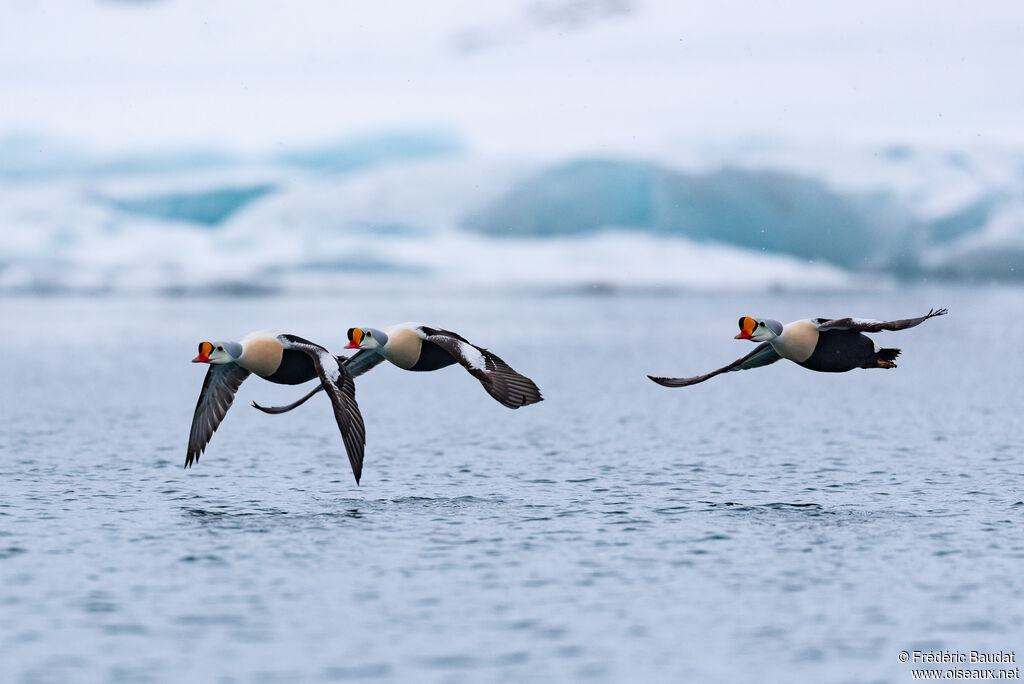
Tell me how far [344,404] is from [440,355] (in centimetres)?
205

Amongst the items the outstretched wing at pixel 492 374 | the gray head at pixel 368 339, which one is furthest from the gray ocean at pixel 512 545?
the gray head at pixel 368 339

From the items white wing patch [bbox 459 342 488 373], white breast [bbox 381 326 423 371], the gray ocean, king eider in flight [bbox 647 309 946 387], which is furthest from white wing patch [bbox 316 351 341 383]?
king eider in flight [bbox 647 309 946 387]

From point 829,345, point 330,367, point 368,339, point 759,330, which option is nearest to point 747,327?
point 759,330

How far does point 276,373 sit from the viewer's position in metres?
26.2

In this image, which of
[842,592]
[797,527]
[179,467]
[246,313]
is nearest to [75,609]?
[842,592]

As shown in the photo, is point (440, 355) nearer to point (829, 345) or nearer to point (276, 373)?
point (276, 373)

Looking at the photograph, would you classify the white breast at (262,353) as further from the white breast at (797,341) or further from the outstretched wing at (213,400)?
the white breast at (797,341)

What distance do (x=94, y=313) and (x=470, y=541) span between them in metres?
170

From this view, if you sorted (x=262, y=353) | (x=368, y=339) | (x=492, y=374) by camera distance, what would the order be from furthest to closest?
(x=262, y=353) < (x=368, y=339) < (x=492, y=374)

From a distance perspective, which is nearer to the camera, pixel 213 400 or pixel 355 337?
pixel 355 337

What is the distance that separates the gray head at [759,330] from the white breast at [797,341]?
0.19 m

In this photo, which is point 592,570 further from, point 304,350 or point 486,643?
point 304,350

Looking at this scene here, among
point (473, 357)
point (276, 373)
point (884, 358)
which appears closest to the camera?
point (473, 357)

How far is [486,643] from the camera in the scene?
18.5 meters
